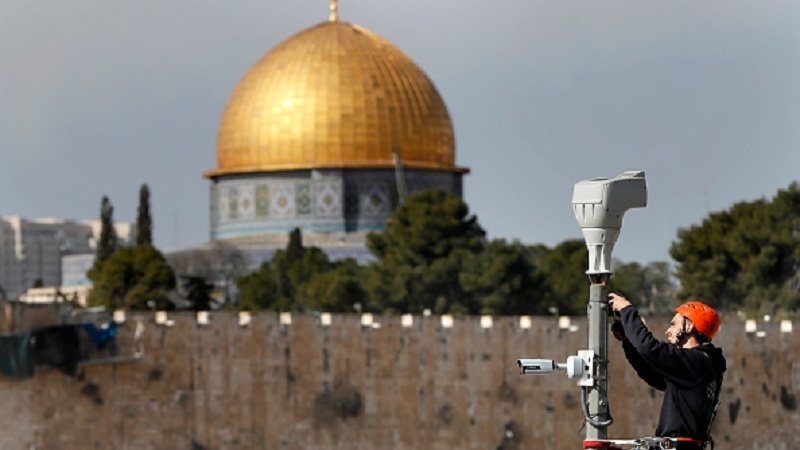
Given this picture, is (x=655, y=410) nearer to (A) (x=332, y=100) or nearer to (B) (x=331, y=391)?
(B) (x=331, y=391)

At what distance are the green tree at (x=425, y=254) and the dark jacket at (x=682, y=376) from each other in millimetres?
53639

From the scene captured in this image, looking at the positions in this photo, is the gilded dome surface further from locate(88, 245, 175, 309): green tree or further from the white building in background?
the white building in background

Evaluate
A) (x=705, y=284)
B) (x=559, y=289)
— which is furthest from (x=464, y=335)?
(x=559, y=289)

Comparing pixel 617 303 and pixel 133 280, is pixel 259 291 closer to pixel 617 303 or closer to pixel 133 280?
pixel 133 280

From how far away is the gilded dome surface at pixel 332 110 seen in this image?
272ft

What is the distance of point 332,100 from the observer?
82688mm

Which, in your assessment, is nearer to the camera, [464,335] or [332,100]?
[464,335]

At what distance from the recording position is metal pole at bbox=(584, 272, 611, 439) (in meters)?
9.98

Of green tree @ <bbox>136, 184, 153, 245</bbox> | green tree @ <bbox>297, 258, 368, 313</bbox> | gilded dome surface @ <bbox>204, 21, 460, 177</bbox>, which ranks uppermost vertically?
gilded dome surface @ <bbox>204, 21, 460, 177</bbox>

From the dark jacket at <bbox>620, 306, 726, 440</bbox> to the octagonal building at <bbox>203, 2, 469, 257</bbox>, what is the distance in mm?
72234

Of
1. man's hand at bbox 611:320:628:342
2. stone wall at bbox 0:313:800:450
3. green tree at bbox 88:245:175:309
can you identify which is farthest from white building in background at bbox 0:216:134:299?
man's hand at bbox 611:320:628:342

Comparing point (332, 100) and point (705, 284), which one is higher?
point (332, 100)

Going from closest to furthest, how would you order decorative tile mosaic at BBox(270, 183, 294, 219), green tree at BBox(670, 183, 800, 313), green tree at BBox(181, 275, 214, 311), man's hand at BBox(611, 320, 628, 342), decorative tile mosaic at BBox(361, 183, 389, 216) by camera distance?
man's hand at BBox(611, 320, 628, 342) < green tree at BBox(670, 183, 800, 313) < green tree at BBox(181, 275, 214, 311) < decorative tile mosaic at BBox(270, 183, 294, 219) < decorative tile mosaic at BBox(361, 183, 389, 216)

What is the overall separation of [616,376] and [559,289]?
1613 cm
